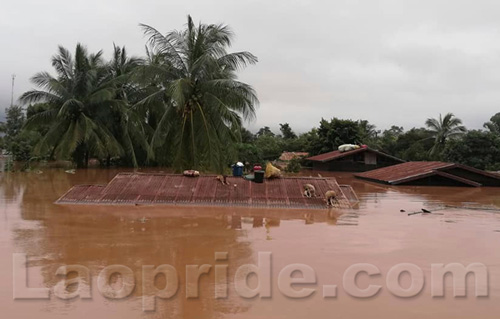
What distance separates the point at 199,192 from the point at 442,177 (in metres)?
12.7

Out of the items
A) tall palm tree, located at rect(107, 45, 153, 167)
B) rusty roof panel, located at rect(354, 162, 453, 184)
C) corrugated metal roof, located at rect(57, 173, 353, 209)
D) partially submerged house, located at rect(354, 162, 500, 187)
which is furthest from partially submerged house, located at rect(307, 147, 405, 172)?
corrugated metal roof, located at rect(57, 173, 353, 209)

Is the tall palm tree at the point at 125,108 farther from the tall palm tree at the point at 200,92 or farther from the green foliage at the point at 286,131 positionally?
the green foliage at the point at 286,131

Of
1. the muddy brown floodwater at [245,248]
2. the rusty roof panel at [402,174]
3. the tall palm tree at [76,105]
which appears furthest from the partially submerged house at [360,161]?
the muddy brown floodwater at [245,248]

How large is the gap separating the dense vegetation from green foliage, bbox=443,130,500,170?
0.21ft

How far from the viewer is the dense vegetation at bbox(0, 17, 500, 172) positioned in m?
14.4

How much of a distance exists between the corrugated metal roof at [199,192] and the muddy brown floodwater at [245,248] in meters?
0.70

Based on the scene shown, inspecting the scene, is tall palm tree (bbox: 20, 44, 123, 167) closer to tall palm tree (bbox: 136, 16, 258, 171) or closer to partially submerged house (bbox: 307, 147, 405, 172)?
tall palm tree (bbox: 136, 16, 258, 171)

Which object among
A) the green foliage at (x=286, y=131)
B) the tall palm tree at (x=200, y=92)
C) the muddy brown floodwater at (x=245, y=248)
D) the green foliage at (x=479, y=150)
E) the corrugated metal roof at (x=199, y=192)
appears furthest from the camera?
the green foliage at (x=286, y=131)

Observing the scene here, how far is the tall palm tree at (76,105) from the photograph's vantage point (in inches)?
850

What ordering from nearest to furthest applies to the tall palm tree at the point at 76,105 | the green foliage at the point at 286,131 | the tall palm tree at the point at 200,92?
the tall palm tree at the point at 200,92
the tall palm tree at the point at 76,105
the green foliage at the point at 286,131

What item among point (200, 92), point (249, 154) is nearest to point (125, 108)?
point (249, 154)

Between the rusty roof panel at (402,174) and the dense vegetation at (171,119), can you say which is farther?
the rusty roof panel at (402,174)

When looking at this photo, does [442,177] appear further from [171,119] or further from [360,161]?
[171,119]

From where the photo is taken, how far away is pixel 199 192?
11914 mm
